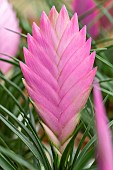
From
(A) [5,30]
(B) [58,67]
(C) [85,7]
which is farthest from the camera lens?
(C) [85,7]

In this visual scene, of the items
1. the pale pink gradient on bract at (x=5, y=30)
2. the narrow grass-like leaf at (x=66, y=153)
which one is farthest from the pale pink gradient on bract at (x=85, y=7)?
the narrow grass-like leaf at (x=66, y=153)

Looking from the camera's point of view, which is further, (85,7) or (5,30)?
(85,7)

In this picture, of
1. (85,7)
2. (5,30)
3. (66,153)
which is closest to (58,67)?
(66,153)

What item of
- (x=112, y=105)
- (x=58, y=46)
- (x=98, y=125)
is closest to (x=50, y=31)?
(x=58, y=46)

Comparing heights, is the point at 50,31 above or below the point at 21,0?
below

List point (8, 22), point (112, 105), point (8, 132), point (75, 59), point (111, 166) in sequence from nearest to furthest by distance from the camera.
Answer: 1. point (111, 166)
2. point (75, 59)
3. point (8, 22)
4. point (8, 132)
5. point (112, 105)

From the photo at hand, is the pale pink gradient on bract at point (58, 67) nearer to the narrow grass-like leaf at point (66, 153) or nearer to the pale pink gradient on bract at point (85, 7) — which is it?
the narrow grass-like leaf at point (66, 153)

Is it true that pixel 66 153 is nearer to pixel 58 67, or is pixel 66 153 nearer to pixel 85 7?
pixel 58 67

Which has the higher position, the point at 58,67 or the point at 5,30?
the point at 5,30

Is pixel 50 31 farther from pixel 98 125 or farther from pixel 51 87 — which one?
pixel 98 125
